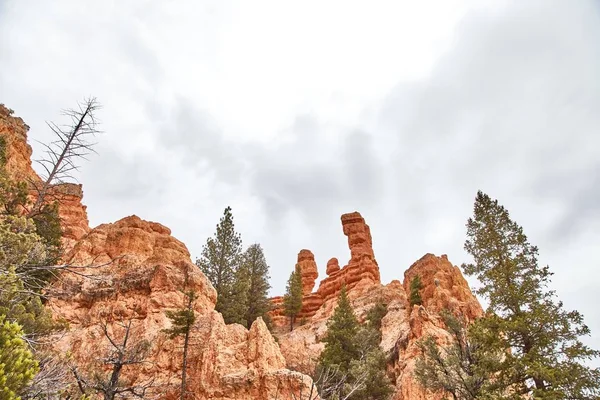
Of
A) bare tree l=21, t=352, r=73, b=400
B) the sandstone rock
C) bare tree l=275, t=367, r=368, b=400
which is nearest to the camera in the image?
bare tree l=275, t=367, r=368, b=400

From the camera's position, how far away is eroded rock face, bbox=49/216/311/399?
21.2 m

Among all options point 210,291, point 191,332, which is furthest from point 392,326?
point 191,332

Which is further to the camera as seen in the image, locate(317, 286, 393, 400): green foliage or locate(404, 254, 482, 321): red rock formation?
locate(404, 254, 482, 321): red rock formation

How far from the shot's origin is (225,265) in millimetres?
43406

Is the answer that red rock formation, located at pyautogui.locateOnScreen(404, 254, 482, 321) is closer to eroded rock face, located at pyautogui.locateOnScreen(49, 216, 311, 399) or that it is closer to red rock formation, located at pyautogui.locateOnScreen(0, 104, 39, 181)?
eroded rock face, located at pyautogui.locateOnScreen(49, 216, 311, 399)

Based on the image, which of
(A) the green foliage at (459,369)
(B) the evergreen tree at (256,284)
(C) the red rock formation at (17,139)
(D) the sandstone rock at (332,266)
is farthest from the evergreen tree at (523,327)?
(D) the sandstone rock at (332,266)

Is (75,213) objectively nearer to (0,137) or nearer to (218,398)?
(0,137)

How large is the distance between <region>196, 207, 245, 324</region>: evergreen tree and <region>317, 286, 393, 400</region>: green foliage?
30.4 feet

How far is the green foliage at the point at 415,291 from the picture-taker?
42.1 m

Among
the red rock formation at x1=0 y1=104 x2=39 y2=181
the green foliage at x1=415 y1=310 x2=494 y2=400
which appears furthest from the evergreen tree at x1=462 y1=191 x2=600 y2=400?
the red rock formation at x1=0 y1=104 x2=39 y2=181

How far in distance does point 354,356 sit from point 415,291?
39.9 ft

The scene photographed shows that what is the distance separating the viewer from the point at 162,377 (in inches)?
897

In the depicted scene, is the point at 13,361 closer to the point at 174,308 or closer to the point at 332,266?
the point at 174,308

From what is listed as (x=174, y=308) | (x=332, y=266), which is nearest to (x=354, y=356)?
(x=174, y=308)
